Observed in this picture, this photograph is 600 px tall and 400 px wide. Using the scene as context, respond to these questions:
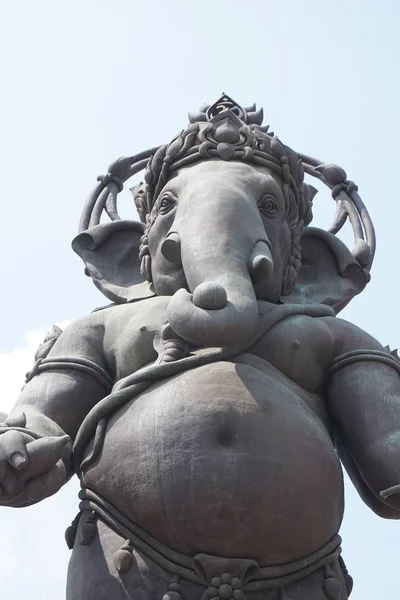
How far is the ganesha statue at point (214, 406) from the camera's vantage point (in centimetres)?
457

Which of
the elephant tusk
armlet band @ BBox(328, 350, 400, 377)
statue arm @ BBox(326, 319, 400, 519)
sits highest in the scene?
the elephant tusk

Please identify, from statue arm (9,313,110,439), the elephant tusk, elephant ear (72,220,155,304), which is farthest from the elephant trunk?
elephant ear (72,220,155,304)

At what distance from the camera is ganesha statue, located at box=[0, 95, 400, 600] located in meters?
4.57

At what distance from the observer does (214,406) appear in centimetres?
471

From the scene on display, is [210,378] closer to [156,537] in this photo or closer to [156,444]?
[156,444]

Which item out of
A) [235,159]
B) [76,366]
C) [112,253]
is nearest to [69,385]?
[76,366]

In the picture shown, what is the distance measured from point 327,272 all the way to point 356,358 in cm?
103

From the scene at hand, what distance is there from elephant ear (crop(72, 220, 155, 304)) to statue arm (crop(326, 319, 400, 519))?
1277 millimetres

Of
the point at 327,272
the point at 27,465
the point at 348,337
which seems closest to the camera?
the point at 27,465

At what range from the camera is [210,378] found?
4.83m

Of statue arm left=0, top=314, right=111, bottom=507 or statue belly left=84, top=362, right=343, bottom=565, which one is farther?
statue belly left=84, top=362, right=343, bottom=565

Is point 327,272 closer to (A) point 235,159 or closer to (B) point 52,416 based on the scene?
(A) point 235,159

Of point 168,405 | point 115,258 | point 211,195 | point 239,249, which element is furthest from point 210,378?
point 115,258

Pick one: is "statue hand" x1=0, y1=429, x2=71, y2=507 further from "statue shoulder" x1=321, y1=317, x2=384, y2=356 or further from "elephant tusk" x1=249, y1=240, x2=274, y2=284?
"statue shoulder" x1=321, y1=317, x2=384, y2=356
